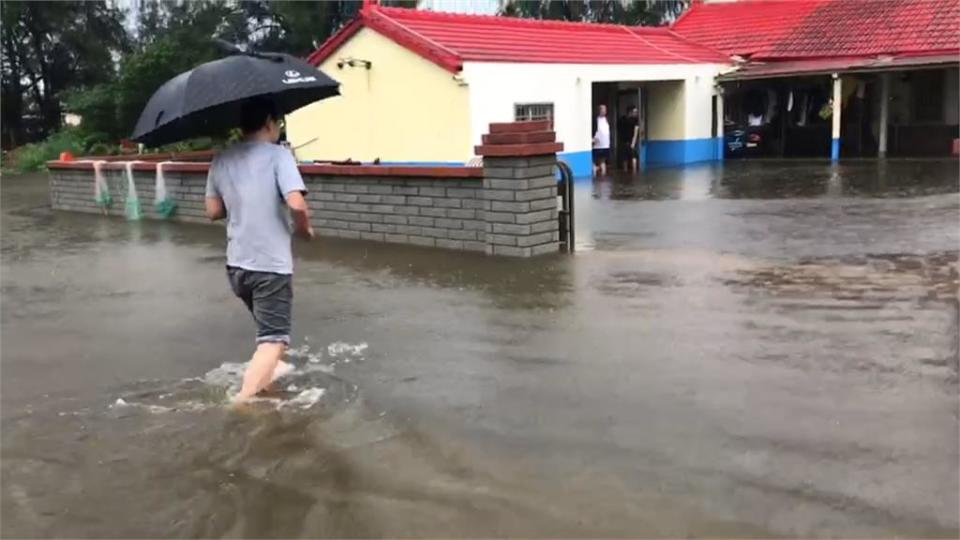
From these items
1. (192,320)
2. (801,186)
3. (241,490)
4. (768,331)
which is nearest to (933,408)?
(768,331)

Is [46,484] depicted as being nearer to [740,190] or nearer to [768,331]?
[768,331]

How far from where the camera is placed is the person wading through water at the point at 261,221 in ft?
16.0

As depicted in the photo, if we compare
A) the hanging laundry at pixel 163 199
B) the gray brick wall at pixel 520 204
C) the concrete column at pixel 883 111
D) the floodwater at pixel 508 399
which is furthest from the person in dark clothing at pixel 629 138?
the gray brick wall at pixel 520 204

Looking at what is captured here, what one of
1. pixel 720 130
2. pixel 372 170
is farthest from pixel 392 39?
pixel 720 130

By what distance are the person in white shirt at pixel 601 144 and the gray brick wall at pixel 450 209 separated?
11.0 m

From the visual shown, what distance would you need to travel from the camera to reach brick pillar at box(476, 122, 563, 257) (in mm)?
8656

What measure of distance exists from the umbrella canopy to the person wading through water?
171mm

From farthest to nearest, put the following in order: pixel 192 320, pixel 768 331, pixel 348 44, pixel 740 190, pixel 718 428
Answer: pixel 348 44 → pixel 740 190 → pixel 192 320 → pixel 768 331 → pixel 718 428

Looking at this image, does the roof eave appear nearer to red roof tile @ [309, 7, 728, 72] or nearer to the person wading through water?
red roof tile @ [309, 7, 728, 72]

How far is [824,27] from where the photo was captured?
24562mm

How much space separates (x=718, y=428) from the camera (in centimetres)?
434

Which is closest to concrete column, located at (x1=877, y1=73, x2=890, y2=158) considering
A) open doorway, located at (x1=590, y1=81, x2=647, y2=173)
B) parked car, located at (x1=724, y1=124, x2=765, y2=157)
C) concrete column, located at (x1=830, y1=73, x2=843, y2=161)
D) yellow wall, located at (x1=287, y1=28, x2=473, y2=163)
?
concrete column, located at (x1=830, y1=73, x2=843, y2=161)

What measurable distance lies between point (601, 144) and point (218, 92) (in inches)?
659

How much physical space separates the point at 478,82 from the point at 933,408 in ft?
45.9
